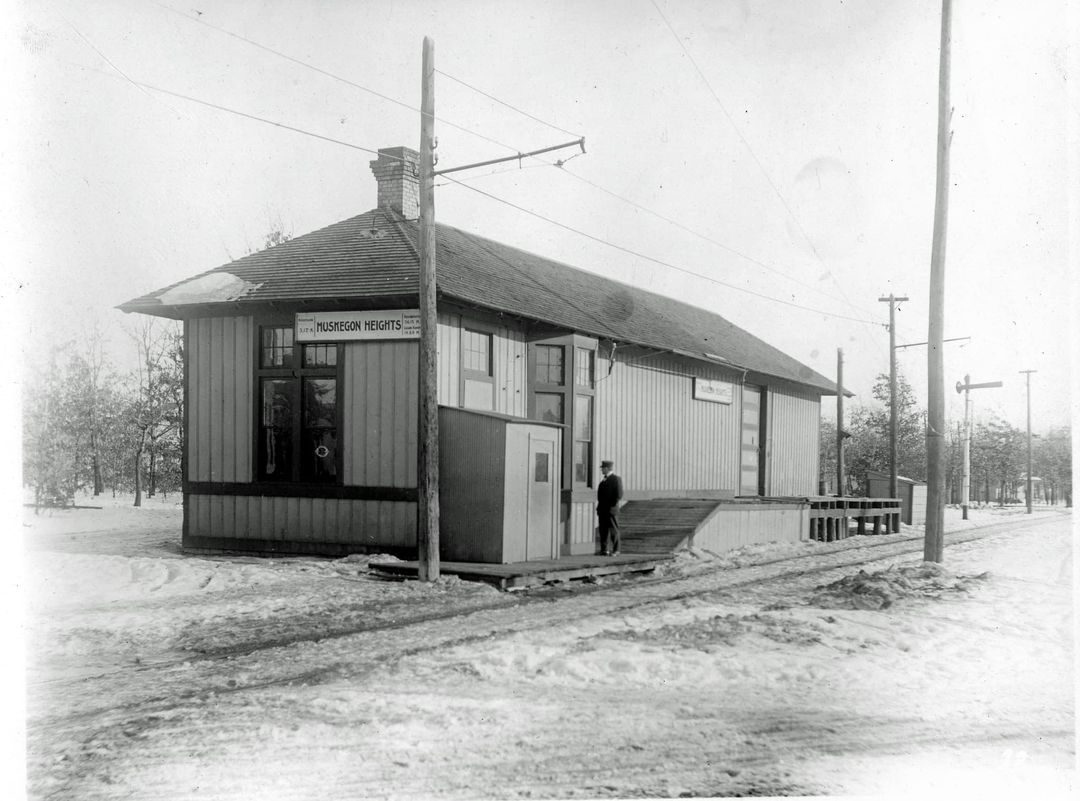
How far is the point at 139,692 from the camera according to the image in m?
7.09

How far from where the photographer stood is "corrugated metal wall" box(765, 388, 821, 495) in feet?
96.6

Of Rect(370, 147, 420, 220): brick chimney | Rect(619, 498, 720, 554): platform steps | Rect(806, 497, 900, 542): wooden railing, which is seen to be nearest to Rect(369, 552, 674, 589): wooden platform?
Rect(619, 498, 720, 554): platform steps

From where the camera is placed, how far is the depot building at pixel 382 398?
15.0 metres

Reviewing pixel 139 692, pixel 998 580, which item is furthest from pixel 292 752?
pixel 998 580

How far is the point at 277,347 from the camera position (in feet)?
55.6

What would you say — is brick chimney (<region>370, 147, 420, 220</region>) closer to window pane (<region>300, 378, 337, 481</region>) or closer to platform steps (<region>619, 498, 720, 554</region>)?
window pane (<region>300, 378, 337, 481</region>)

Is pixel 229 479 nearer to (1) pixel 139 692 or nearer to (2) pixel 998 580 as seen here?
(1) pixel 139 692

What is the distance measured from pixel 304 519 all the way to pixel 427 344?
4.94m

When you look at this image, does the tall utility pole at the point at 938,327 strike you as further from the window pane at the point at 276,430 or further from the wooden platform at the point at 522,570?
the window pane at the point at 276,430

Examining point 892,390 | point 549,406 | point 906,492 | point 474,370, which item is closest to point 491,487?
point 474,370

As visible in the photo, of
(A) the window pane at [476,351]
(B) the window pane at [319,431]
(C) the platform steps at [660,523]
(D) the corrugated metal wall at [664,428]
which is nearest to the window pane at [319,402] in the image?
(B) the window pane at [319,431]

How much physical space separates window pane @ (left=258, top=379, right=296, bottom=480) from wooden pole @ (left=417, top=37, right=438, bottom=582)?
14.1ft

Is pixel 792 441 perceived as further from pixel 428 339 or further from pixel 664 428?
pixel 428 339

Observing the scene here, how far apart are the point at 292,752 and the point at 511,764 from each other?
132 centimetres
